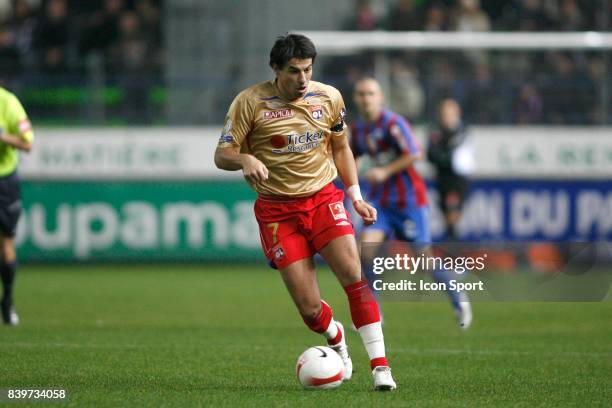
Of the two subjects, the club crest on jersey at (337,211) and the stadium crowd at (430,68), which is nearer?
the club crest on jersey at (337,211)

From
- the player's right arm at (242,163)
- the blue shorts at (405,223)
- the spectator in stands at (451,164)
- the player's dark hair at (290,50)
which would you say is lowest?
the spectator in stands at (451,164)

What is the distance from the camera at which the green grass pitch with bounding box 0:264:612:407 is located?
7316mm

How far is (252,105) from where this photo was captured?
748 cm

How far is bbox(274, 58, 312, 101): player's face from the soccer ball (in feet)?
5.39

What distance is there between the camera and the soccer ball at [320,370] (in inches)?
293

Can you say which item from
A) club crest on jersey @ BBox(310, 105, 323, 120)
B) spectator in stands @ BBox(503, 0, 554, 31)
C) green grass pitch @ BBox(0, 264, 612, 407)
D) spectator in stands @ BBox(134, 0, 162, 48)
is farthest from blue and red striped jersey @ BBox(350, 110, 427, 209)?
spectator in stands @ BBox(134, 0, 162, 48)

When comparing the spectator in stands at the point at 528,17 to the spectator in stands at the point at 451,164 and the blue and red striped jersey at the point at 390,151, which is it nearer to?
the spectator in stands at the point at 451,164

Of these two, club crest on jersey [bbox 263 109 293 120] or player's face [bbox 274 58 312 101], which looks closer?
player's face [bbox 274 58 312 101]

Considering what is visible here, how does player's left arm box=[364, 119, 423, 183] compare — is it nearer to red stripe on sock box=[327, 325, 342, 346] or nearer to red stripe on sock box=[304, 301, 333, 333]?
red stripe on sock box=[327, 325, 342, 346]

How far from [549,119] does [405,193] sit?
8.80 m

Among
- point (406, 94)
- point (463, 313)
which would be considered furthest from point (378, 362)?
point (406, 94)

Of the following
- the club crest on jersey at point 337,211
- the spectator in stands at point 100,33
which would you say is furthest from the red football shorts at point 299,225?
the spectator in stands at point 100,33

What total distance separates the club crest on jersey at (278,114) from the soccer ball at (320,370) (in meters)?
1.49


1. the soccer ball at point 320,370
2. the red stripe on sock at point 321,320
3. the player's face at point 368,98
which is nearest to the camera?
the soccer ball at point 320,370
